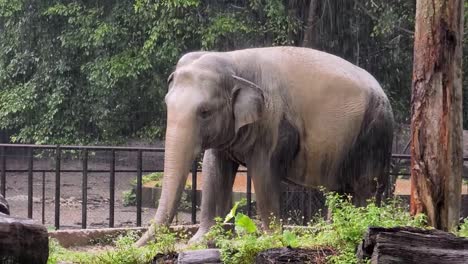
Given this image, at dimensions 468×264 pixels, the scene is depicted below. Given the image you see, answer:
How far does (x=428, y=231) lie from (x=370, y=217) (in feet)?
1.73

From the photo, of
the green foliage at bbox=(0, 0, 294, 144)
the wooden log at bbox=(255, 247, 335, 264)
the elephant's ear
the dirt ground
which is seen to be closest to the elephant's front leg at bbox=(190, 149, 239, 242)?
the elephant's ear

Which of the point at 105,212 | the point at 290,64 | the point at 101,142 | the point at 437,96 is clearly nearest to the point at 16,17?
the point at 101,142

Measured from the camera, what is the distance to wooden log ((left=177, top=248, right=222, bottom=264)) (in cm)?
590

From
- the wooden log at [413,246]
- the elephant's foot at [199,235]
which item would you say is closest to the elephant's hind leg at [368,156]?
the elephant's foot at [199,235]

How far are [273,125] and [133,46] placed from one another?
8376mm

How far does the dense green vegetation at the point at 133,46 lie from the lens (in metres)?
14.9

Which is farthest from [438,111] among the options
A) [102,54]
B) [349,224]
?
[102,54]

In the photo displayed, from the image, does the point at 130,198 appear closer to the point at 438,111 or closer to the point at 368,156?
the point at 368,156

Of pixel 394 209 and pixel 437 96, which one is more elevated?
pixel 437 96

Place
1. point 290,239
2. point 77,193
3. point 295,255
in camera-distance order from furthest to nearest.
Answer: point 77,193
point 290,239
point 295,255

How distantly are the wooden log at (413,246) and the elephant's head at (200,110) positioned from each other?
268 centimetres

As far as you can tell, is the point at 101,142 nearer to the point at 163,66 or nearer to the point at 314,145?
the point at 163,66

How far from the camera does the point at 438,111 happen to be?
20.7 ft

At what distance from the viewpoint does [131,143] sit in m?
19.2
